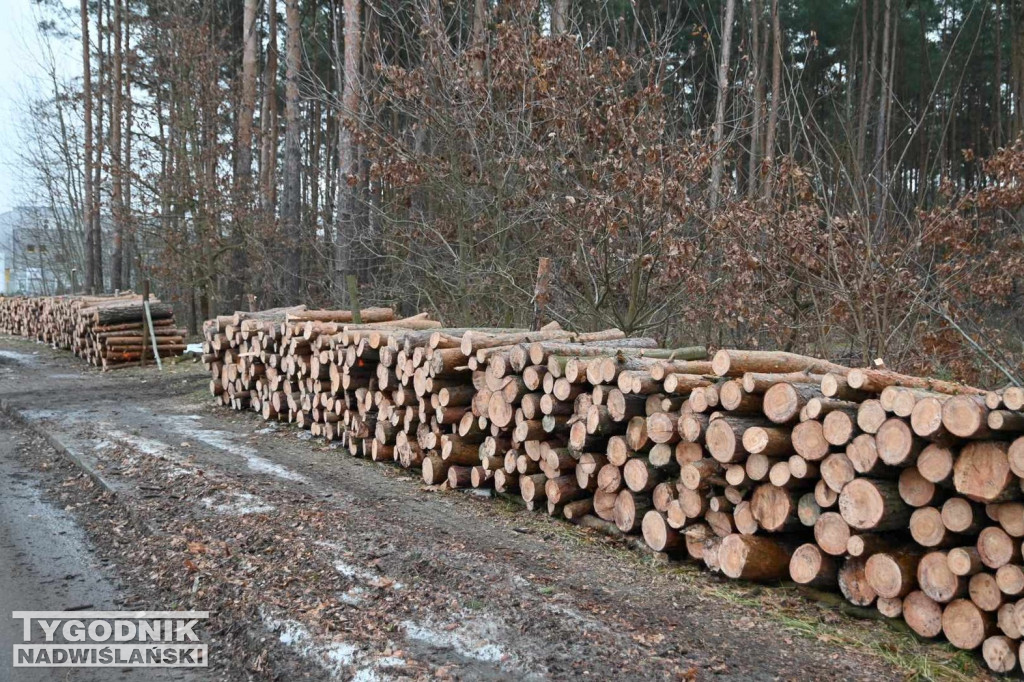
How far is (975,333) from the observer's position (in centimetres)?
954

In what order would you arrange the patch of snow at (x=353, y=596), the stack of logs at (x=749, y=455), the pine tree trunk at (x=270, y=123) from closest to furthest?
the stack of logs at (x=749, y=455) → the patch of snow at (x=353, y=596) → the pine tree trunk at (x=270, y=123)

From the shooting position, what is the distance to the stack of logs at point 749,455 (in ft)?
11.9

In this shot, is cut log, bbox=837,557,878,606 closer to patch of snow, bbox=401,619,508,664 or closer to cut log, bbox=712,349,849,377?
cut log, bbox=712,349,849,377

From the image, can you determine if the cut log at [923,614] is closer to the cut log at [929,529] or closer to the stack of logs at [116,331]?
the cut log at [929,529]

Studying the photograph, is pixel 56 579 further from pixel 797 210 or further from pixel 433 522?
pixel 797 210

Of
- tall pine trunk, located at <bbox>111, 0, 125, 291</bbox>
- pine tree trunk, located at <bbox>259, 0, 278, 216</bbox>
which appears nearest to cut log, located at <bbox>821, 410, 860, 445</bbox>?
pine tree trunk, located at <bbox>259, 0, 278, 216</bbox>

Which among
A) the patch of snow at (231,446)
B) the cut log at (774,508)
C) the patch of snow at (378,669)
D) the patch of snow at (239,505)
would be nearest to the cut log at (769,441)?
the cut log at (774,508)

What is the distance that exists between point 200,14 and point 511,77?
1697 cm

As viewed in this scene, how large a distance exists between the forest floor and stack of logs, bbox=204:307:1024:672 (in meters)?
0.21

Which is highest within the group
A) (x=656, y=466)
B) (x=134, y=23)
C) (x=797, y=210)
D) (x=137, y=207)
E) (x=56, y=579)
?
(x=134, y=23)

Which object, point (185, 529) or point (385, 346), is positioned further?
point (385, 346)

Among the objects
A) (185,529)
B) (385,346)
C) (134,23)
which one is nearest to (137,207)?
(134,23)

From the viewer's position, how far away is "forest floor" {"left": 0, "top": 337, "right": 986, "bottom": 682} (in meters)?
3.70

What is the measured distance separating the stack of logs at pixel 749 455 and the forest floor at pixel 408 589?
0.21 meters
